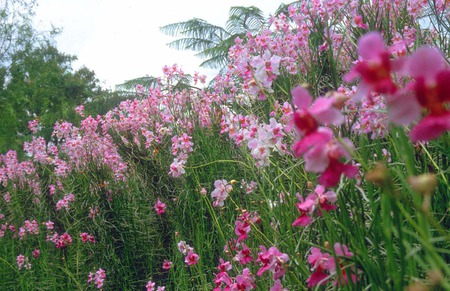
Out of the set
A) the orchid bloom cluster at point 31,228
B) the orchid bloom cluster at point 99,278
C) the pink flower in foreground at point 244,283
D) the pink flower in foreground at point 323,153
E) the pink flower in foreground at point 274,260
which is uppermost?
the pink flower in foreground at point 323,153

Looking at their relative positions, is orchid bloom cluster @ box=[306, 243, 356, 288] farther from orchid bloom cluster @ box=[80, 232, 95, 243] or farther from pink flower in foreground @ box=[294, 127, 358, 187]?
orchid bloom cluster @ box=[80, 232, 95, 243]

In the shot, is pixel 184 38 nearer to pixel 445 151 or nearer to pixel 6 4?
pixel 6 4

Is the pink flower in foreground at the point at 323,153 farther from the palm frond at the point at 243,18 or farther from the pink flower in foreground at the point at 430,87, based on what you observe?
the palm frond at the point at 243,18

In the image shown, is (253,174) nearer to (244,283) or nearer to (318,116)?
(244,283)

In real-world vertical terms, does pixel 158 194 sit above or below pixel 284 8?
below

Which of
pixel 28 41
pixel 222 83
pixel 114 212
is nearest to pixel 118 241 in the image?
pixel 114 212

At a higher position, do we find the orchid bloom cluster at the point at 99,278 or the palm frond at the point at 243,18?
the palm frond at the point at 243,18

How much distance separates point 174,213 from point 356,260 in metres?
2.42

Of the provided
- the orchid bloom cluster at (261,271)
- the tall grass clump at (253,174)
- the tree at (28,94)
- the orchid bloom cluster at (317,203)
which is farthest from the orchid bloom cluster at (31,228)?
the tree at (28,94)

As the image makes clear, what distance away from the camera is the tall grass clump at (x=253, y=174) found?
83cm

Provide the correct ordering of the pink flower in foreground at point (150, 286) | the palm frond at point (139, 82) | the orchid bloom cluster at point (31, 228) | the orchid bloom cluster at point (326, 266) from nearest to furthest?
the orchid bloom cluster at point (326, 266) < the pink flower in foreground at point (150, 286) < the orchid bloom cluster at point (31, 228) < the palm frond at point (139, 82)

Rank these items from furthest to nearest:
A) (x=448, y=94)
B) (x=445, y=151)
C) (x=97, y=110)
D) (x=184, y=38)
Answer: (x=97, y=110) → (x=184, y=38) → (x=445, y=151) → (x=448, y=94)

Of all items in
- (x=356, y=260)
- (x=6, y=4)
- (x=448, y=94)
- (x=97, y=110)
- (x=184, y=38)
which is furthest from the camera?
(x=97, y=110)

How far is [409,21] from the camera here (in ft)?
8.44
